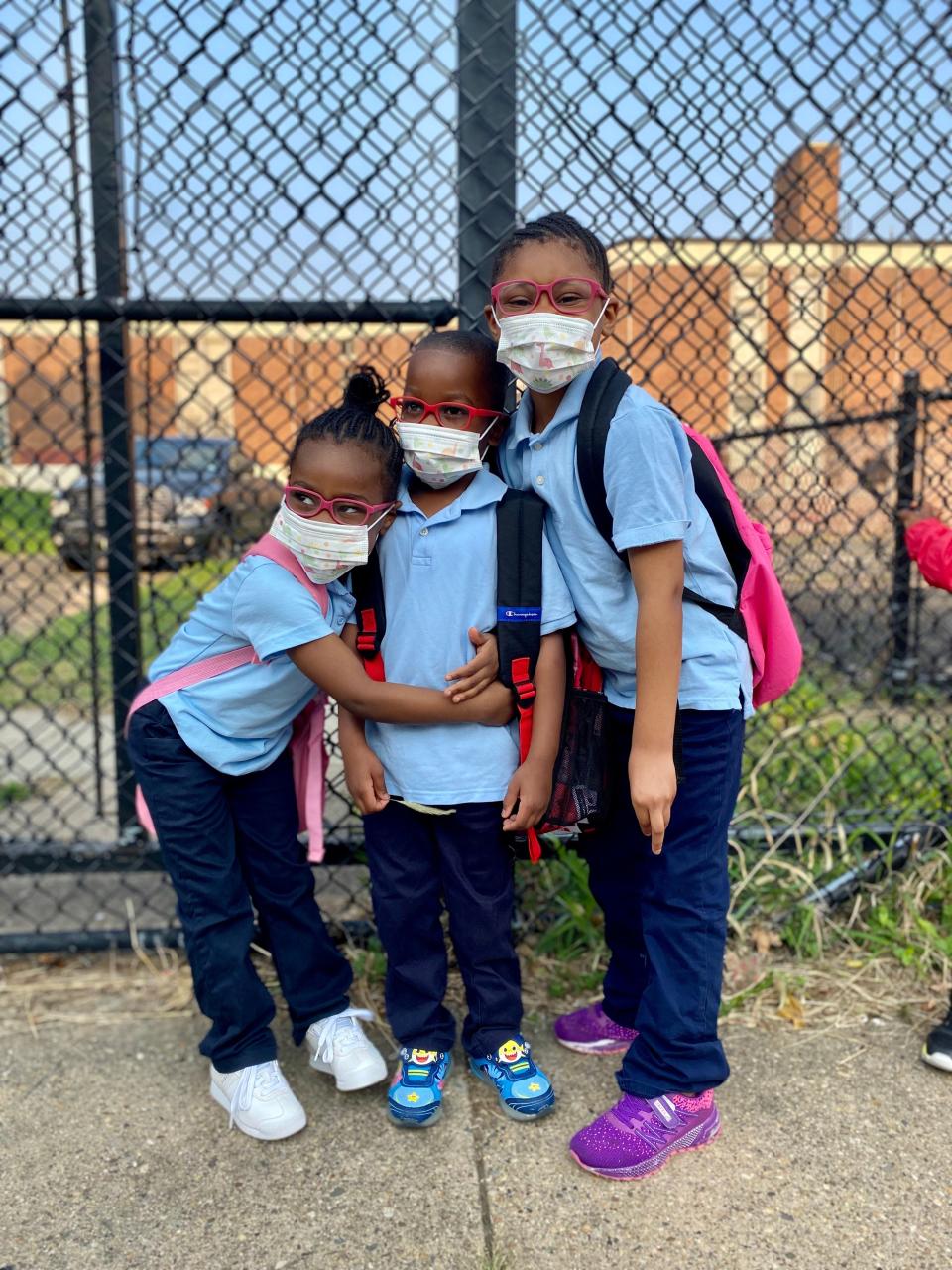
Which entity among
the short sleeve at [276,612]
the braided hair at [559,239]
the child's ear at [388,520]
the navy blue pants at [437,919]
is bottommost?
the navy blue pants at [437,919]

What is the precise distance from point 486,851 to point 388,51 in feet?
6.47

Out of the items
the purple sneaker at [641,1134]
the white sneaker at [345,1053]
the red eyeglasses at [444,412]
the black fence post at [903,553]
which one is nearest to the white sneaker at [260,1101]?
the white sneaker at [345,1053]

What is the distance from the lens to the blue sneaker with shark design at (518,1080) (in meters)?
2.17

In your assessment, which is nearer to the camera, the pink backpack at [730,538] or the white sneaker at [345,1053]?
the pink backpack at [730,538]

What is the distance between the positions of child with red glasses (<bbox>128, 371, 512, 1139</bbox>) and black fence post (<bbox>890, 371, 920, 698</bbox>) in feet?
8.79

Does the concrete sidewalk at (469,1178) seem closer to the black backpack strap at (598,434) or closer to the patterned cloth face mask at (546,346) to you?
the black backpack strap at (598,434)

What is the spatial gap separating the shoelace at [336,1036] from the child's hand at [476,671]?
845 millimetres

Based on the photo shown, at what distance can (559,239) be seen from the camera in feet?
6.36

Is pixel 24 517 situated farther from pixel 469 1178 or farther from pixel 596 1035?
pixel 469 1178

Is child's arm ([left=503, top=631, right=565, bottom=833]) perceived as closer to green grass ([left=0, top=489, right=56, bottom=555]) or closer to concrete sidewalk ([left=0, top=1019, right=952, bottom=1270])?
concrete sidewalk ([left=0, top=1019, right=952, bottom=1270])

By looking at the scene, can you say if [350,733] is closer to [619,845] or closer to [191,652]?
→ [191,652]

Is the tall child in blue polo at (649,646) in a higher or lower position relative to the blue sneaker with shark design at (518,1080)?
higher

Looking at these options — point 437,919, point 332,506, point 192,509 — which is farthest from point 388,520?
point 192,509

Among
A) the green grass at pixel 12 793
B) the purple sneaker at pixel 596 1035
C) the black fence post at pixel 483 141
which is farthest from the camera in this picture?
the green grass at pixel 12 793
